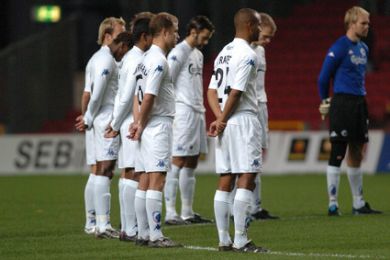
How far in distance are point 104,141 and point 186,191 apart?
2.30 m

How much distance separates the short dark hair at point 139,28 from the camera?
11914 mm

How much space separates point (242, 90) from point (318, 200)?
22.4ft

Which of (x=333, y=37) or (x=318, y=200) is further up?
(x=333, y=37)

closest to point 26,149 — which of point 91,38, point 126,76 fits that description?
point 91,38

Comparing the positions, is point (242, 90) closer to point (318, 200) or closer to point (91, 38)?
point (318, 200)

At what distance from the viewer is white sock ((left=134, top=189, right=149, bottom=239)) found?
1147cm

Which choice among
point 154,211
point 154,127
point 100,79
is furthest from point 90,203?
point 154,127

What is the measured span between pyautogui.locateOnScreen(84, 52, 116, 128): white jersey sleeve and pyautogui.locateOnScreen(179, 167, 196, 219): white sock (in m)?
2.31

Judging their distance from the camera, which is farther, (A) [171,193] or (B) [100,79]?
(A) [171,193]

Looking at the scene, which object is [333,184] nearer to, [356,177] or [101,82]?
[356,177]

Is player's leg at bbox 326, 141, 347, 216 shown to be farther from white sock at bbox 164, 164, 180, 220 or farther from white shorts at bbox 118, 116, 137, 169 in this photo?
white shorts at bbox 118, 116, 137, 169

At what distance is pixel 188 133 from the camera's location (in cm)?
1465

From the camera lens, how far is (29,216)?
15.4 meters

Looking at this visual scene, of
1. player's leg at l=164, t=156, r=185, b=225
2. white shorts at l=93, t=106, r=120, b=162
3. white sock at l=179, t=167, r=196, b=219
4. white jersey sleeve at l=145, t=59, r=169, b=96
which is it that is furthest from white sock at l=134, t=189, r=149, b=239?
white sock at l=179, t=167, r=196, b=219
